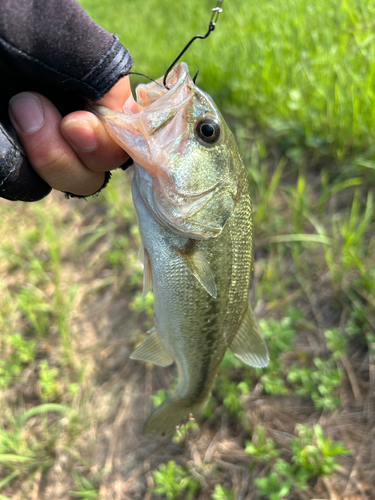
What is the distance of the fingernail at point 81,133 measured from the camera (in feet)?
4.10

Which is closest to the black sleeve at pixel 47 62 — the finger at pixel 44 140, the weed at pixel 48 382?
the finger at pixel 44 140

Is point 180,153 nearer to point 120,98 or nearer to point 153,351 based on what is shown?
point 120,98

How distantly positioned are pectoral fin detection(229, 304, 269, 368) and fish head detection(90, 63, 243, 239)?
1.64 feet

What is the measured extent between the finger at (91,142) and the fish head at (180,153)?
0.18 ft

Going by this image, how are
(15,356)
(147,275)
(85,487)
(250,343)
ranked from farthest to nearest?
(15,356) < (85,487) < (250,343) < (147,275)

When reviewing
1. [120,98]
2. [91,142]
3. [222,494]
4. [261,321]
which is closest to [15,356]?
[222,494]

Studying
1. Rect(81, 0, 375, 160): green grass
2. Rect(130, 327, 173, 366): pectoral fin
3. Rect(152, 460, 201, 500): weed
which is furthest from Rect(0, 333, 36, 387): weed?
Rect(81, 0, 375, 160): green grass

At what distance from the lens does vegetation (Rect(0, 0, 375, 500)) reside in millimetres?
2023

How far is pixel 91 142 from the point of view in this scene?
1.30 m

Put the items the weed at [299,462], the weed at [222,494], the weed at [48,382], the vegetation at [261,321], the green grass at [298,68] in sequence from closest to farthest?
the weed at [299,462] < the weed at [222,494] < the vegetation at [261,321] < the weed at [48,382] < the green grass at [298,68]

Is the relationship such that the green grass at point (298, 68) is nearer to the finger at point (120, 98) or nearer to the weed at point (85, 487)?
the finger at point (120, 98)

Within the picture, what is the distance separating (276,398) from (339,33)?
9.83ft

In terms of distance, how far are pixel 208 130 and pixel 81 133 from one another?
484 millimetres

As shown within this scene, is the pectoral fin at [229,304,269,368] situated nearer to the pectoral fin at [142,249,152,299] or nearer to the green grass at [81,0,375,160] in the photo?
the pectoral fin at [142,249,152,299]
